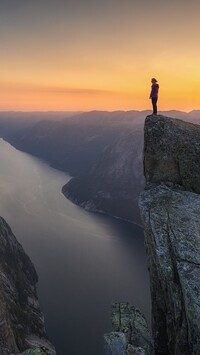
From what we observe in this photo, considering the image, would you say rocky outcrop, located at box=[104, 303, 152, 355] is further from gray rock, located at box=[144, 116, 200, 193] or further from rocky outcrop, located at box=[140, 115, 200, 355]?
gray rock, located at box=[144, 116, 200, 193]

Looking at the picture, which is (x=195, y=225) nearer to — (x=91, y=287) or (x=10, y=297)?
(x=10, y=297)

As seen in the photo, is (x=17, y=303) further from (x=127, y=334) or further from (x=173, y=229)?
(x=173, y=229)

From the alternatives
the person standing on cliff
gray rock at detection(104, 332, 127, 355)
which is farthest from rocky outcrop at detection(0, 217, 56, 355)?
gray rock at detection(104, 332, 127, 355)

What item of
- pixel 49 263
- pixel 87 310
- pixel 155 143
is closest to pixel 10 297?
pixel 87 310

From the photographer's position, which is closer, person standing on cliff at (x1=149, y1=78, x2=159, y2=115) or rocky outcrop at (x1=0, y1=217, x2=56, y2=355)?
person standing on cliff at (x1=149, y1=78, x2=159, y2=115)

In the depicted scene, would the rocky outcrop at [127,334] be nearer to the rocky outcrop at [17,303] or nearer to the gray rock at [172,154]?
the gray rock at [172,154]
